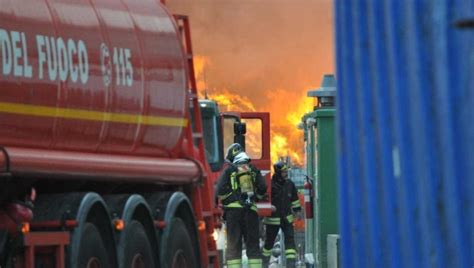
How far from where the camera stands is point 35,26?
482 inches

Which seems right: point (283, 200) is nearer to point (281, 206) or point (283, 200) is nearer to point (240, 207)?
point (281, 206)

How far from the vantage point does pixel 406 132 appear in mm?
7270

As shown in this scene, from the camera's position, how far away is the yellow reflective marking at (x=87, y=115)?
1191 centimetres

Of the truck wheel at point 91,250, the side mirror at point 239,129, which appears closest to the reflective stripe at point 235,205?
the side mirror at point 239,129

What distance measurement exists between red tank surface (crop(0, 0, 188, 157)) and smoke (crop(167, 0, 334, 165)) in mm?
19658

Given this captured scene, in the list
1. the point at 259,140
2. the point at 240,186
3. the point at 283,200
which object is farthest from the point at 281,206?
the point at 259,140

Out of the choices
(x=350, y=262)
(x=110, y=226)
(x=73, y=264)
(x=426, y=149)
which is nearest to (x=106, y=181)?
(x=110, y=226)

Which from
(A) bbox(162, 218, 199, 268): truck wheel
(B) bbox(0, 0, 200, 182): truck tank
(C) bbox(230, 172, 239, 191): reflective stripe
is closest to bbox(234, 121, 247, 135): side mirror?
(C) bbox(230, 172, 239, 191): reflective stripe

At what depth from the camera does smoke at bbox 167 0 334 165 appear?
38688 mm

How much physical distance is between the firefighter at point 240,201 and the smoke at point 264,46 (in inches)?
502

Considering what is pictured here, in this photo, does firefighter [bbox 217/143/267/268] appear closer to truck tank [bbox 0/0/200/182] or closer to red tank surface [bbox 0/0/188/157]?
truck tank [bbox 0/0/200/182]

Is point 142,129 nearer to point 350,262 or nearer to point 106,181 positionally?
point 106,181

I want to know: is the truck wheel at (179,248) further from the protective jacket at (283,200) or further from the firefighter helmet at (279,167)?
the protective jacket at (283,200)

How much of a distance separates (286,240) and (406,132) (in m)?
17.1
